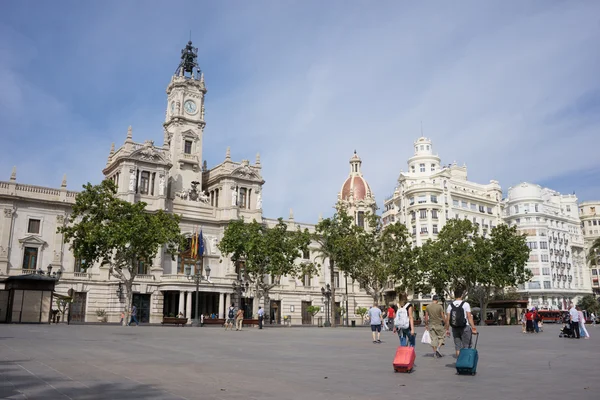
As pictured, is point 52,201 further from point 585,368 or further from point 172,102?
point 585,368

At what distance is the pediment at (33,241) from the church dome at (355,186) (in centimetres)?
4300

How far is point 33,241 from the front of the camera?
2032 inches

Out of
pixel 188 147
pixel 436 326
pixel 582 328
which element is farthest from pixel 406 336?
pixel 188 147

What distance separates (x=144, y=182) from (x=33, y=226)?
11.8 meters

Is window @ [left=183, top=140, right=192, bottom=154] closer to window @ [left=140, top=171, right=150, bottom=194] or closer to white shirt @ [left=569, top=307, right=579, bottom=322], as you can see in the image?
window @ [left=140, top=171, right=150, bottom=194]

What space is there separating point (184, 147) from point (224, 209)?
32.7ft

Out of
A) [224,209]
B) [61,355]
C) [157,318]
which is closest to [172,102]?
[224,209]

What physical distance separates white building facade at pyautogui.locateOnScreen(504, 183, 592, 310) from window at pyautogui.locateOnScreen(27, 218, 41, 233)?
71.9m

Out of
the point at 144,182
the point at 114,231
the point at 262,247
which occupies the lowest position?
the point at 262,247

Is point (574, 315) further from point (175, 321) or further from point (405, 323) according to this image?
point (175, 321)

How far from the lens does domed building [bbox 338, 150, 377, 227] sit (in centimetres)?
7869

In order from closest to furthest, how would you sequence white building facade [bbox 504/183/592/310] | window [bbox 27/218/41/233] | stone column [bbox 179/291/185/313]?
window [bbox 27/218/41/233], stone column [bbox 179/291/185/313], white building facade [bbox 504/183/592/310]

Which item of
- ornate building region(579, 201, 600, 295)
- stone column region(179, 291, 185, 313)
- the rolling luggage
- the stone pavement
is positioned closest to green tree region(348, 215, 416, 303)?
stone column region(179, 291, 185, 313)

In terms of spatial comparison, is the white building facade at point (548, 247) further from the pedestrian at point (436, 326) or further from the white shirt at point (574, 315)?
the pedestrian at point (436, 326)
